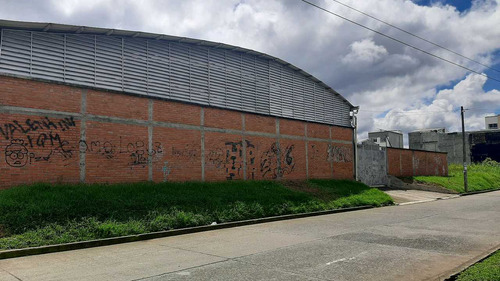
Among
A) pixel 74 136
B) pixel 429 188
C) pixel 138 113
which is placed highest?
pixel 138 113

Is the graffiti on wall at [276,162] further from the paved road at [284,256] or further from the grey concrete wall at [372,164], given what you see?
the paved road at [284,256]

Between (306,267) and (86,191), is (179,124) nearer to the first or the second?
(86,191)

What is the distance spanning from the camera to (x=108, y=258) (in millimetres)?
7461

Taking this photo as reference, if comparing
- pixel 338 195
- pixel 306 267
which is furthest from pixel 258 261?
pixel 338 195

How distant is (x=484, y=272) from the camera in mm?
5516

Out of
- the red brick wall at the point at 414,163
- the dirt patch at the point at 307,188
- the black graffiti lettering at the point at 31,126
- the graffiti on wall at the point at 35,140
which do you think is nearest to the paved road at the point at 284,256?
the graffiti on wall at the point at 35,140

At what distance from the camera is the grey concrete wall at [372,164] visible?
25703mm

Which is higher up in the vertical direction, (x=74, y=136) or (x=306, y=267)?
(x=74, y=136)

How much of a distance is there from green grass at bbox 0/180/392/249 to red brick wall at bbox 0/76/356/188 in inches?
29.7

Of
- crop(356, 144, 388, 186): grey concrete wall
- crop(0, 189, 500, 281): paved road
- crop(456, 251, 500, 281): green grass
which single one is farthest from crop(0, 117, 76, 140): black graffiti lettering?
crop(356, 144, 388, 186): grey concrete wall

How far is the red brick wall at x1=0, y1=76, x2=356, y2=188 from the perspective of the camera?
1102 cm

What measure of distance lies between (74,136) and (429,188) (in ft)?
81.0

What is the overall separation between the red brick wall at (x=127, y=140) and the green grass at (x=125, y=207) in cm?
75

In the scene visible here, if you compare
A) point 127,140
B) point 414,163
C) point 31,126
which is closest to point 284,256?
point 127,140
